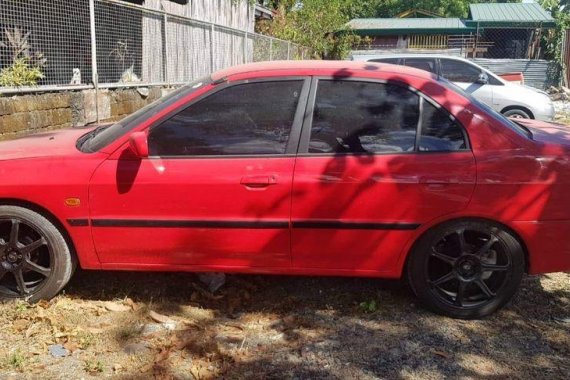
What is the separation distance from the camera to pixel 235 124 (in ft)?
11.5

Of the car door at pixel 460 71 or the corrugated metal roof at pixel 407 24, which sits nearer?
the car door at pixel 460 71

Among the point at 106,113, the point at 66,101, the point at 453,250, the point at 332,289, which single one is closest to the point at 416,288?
the point at 453,250

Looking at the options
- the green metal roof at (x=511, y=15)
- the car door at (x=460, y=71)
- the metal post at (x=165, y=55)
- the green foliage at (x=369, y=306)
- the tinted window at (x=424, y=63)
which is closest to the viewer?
the green foliage at (x=369, y=306)

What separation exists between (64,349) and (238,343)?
3.31 ft

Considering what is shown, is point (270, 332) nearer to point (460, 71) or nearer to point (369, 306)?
point (369, 306)

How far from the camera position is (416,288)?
3582 millimetres

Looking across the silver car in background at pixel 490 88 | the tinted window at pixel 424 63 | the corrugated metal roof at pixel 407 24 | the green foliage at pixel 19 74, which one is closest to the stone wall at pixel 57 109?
the green foliage at pixel 19 74

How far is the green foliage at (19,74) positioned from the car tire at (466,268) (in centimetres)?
509

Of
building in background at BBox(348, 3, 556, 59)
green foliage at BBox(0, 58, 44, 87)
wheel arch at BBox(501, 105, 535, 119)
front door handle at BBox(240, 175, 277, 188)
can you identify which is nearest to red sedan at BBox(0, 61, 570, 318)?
front door handle at BBox(240, 175, 277, 188)

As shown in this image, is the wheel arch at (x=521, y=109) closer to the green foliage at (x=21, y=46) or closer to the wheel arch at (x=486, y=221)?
the wheel arch at (x=486, y=221)

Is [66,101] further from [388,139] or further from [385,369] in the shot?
[385,369]

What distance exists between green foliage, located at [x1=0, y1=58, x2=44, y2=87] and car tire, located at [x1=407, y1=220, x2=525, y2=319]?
16.7 feet

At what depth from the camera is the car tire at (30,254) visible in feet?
11.4

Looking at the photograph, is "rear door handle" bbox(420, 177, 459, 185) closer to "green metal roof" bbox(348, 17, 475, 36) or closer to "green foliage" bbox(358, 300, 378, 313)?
"green foliage" bbox(358, 300, 378, 313)
